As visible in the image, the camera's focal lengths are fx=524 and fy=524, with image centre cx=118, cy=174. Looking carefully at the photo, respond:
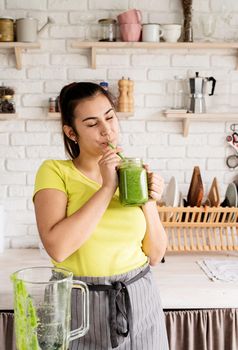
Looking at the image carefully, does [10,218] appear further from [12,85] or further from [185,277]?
[185,277]

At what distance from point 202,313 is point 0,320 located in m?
0.75

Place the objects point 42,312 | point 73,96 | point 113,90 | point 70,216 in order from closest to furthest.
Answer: point 42,312 < point 70,216 < point 73,96 < point 113,90

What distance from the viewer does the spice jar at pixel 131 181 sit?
1.28 metres

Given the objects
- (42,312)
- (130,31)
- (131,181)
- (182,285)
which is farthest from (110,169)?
(130,31)

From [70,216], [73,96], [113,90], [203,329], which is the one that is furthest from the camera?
[113,90]

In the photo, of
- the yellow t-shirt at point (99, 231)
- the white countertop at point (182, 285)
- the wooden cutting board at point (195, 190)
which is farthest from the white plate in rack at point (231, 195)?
the yellow t-shirt at point (99, 231)

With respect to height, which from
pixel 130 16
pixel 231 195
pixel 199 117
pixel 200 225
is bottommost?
pixel 200 225

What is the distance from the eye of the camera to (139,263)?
4.53 ft

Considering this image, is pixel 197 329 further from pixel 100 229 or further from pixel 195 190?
pixel 100 229

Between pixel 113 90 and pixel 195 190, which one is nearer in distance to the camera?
pixel 195 190

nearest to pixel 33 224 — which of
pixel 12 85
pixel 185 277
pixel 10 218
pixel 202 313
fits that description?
pixel 10 218

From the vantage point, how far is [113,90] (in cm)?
258

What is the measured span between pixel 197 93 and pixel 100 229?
54.0 inches

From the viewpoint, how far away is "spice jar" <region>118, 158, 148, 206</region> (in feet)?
4.21
